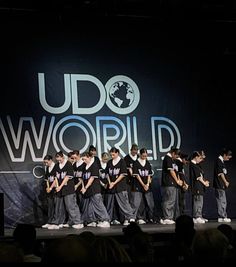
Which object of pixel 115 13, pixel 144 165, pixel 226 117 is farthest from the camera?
pixel 226 117

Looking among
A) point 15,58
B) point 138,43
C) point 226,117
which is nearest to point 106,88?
point 138,43

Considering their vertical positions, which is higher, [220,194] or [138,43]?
[138,43]

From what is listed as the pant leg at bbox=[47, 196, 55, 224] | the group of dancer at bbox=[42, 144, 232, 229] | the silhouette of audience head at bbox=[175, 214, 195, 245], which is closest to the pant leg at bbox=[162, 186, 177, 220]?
the group of dancer at bbox=[42, 144, 232, 229]

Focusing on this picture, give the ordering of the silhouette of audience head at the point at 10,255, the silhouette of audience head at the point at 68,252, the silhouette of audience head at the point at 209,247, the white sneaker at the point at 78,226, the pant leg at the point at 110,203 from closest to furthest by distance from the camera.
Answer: the silhouette of audience head at the point at 68,252
the silhouette of audience head at the point at 10,255
the silhouette of audience head at the point at 209,247
the white sneaker at the point at 78,226
the pant leg at the point at 110,203

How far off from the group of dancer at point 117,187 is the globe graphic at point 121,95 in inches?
45.0

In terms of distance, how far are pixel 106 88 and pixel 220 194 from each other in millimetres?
3181

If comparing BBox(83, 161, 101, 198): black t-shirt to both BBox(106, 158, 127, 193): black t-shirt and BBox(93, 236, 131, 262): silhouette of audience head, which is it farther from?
BBox(93, 236, 131, 262): silhouette of audience head

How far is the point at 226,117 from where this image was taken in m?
13.5

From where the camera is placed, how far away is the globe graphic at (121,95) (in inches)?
501

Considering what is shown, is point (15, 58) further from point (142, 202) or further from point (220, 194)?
point (220, 194)

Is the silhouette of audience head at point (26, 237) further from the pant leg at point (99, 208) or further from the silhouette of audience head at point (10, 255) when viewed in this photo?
the pant leg at point (99, 208)

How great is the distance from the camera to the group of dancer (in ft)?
36.2

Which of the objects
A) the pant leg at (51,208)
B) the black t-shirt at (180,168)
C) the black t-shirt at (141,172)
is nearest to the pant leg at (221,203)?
the black t-shirt at (180,168)

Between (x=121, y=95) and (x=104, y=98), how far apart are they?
15.6 inches
